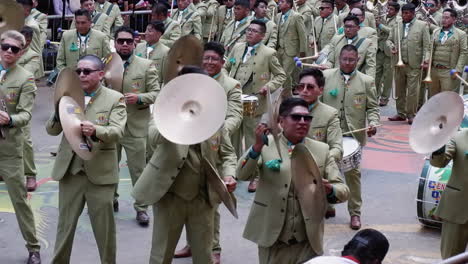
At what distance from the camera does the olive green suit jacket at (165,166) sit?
7.06m

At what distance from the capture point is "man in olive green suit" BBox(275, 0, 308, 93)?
1552 centimetres

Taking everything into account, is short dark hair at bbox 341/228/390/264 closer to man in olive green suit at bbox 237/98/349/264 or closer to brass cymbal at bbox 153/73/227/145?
man in olive green suit at bbox 237/98/349/264

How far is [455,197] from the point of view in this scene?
738 cm

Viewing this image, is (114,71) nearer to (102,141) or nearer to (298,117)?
(102,141)

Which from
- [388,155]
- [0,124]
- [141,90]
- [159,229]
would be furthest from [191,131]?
[388,155]

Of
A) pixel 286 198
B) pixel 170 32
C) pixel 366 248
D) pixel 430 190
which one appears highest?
pixel 366 248

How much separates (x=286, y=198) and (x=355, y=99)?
3.75 metres

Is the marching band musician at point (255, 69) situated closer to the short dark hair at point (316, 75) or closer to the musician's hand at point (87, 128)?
the short dark hair at point (316, 75)

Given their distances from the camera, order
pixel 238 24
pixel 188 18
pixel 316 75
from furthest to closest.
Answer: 1. pixel 188 18
2. pixel 238 24
3. pixel 316 75

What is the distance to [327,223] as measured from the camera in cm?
1016

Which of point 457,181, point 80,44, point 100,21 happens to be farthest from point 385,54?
point 457,181

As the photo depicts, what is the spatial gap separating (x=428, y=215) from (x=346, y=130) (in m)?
1.35

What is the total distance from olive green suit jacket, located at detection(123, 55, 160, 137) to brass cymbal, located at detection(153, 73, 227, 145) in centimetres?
336

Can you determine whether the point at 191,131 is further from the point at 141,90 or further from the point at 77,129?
the point at 141,90
